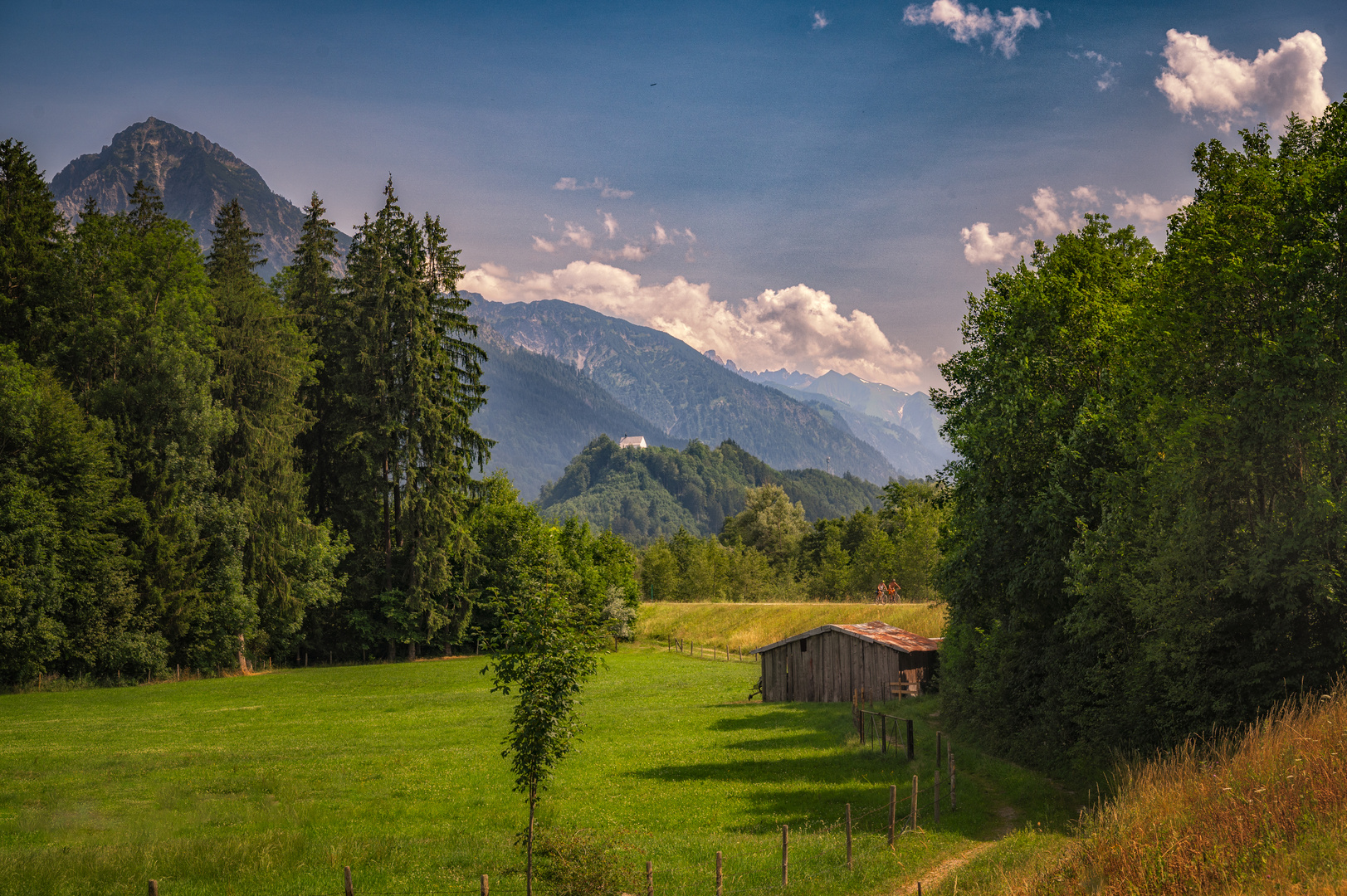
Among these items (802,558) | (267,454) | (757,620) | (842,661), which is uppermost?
(267,454)

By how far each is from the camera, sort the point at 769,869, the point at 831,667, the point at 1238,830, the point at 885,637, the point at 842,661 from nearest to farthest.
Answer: the point at 1238,830 < the point at 769,869 < the point at 885,637 < the point at 842,661 < the point at 831,667

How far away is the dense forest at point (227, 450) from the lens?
154 ft

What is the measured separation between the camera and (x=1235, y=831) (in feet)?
34.7

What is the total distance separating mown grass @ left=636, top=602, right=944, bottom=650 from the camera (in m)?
65.2

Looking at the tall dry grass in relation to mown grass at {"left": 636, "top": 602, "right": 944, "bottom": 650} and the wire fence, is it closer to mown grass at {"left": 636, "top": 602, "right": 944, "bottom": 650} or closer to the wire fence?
the wire fence

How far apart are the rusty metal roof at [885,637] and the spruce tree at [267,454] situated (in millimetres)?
33286

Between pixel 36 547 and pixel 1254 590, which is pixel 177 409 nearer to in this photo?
pixel 36 547

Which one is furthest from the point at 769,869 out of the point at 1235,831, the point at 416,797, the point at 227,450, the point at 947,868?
the point at 227,450

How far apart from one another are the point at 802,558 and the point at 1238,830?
121939mm

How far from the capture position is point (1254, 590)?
19.0m

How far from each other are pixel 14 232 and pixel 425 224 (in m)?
26.5

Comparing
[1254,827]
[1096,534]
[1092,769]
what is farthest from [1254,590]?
[1254,827]

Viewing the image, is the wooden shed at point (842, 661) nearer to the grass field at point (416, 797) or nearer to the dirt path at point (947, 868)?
the grass field at point (416, 797)

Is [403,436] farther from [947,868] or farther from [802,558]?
[802,558]
